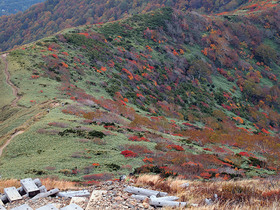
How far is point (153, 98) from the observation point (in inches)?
2323

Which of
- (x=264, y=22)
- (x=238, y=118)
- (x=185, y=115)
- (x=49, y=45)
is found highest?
(x=49, y=45)

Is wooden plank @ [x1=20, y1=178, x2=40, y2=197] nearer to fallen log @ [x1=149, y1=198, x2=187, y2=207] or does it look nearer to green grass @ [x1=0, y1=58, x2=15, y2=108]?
fallen log @ [x1=149, y1=198, x2=187, y2=207]

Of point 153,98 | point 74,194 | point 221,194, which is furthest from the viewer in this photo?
point 153,98

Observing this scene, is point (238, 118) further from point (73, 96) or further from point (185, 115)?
point (73, 96)

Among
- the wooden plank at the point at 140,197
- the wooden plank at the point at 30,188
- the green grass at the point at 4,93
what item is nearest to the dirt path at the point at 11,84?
the green grass at the point at 4,93

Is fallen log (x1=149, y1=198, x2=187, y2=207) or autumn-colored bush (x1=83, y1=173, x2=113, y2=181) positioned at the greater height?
fallen log (x1=149, y1=198, x2=187, y2=207)

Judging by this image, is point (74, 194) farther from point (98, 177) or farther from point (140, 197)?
point (98, 177)

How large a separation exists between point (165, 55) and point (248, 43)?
46.5 m

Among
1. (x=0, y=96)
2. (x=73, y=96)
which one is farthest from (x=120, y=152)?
(x=0, y=96)

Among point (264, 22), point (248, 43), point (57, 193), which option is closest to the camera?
point (57, 193)

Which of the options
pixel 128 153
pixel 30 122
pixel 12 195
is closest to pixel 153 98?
pixel 30 122

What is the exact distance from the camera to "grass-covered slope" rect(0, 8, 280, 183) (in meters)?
19.8

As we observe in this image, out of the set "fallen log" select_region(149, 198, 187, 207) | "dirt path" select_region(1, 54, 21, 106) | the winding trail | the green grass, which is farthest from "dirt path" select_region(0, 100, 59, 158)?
"fallen log" select_region(149, 198, 187, 207)

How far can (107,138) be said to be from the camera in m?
23.7
